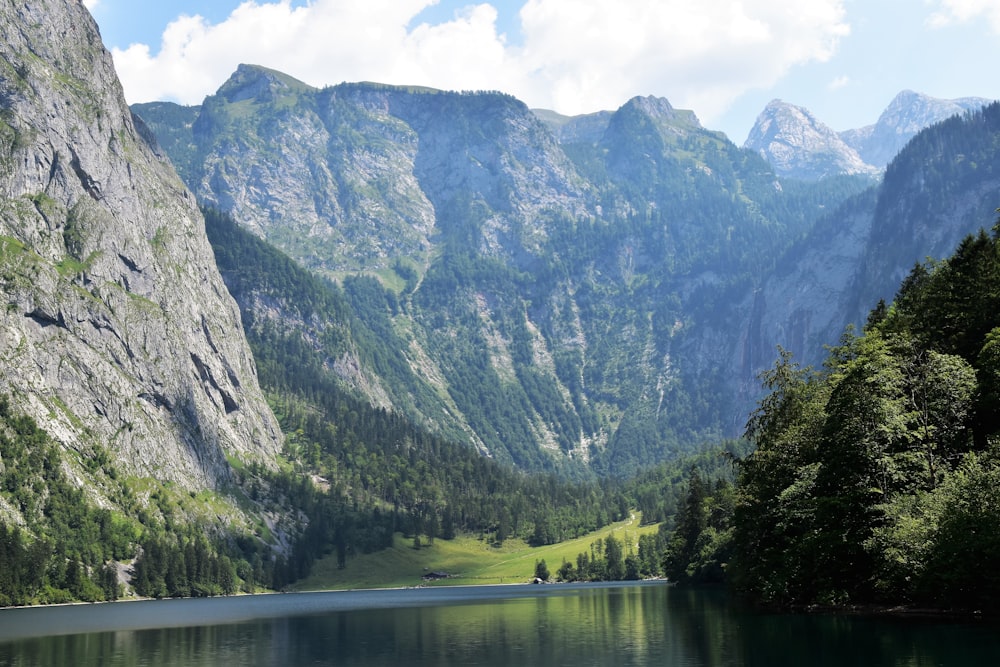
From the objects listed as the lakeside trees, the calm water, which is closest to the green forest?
the lakeside trees

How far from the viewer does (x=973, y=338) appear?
102750 millimetres

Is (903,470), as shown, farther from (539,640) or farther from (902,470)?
(539,640)

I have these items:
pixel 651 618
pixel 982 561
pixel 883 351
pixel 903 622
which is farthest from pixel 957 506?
pixel 651 618

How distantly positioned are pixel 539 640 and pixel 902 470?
124 feet

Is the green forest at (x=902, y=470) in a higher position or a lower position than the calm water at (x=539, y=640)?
higher

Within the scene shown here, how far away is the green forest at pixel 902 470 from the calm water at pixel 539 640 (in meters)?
4.94

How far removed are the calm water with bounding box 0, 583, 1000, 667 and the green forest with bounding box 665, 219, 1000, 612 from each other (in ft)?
16.2

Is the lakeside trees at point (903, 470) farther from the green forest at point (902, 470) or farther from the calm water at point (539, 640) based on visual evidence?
the calm water at point (539, 640)

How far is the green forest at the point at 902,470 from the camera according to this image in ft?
257

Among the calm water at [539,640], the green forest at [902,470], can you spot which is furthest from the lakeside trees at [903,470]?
the calm water at [539,640]

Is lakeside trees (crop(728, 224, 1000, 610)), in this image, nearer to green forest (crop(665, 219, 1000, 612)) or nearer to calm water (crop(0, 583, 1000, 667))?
green forest (crop(665, 219, 1000, 612))

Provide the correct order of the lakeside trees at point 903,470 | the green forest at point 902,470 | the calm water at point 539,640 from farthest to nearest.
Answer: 1. the green forest at point 902,470
2. the lakeside trees at point 903,470
3. the calm water at point 539,640

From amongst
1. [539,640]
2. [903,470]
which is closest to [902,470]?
[903,470]

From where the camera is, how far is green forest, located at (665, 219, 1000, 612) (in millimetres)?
78375
